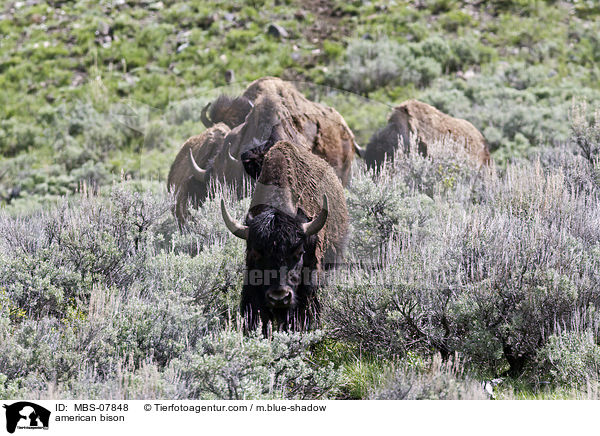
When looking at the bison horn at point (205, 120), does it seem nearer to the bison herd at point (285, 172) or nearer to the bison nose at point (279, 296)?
the bison herd at point (285, 172)

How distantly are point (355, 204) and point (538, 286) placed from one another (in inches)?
97.6

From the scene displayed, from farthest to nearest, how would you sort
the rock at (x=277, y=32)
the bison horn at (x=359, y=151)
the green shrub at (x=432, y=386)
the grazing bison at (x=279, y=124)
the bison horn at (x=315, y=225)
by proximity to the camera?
the rock at (x=277, y=32), the bison horn at (x=359, y=151), the grazing bison at (x=279, y=124), the bison horn at (x=315, y=225), the green shrub at (x=432, y=386)

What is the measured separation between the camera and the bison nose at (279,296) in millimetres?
5741

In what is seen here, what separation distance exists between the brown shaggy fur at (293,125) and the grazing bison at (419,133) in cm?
77

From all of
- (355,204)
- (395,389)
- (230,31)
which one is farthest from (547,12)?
(395,389)

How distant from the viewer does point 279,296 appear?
5742 mm

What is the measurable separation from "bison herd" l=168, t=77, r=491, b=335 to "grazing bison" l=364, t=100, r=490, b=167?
2cm

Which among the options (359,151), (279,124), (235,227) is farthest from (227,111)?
(235,227)

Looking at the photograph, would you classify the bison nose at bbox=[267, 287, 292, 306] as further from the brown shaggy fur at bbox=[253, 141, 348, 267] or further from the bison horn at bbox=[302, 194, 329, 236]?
the brown shaggy fur at bbox=[253, 141, 348, 267]

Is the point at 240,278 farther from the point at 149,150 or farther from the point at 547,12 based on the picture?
the point at 547,12

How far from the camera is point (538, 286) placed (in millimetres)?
5770
